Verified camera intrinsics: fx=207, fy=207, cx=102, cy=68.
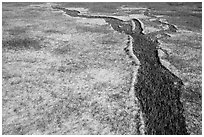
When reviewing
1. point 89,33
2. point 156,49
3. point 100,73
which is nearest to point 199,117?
point 100,73

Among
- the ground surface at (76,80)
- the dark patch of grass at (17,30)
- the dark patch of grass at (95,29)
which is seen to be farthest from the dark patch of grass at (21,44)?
the dark patch of grass at (95,29)

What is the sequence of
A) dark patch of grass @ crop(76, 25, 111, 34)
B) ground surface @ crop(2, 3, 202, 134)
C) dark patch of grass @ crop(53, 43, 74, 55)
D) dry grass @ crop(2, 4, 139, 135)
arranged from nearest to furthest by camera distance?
dry grass @ crop(2, 4, 139, 135) < ground surface @ crop(2, 3, 202, 134) < dark patch of grass @ crop(53, 43, 74, 55) < dark patch of grass @ crop(76, 25, 111, 34)

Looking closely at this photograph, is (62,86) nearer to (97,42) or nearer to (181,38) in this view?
(97,42)

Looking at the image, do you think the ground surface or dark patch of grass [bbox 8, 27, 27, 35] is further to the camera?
dark patch of grass [bbox 8, 27, 27, 35]

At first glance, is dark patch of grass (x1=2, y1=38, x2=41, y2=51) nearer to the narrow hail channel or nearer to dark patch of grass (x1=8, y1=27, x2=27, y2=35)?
dark patch of grass (x1=8, y1=27, x2=27, y2=35)

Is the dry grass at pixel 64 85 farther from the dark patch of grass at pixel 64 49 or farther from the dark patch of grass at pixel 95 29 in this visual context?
the dark patch of grass at pixel 95 29

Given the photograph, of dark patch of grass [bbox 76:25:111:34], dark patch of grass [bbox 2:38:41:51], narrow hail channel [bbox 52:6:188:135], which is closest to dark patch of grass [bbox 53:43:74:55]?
dark patch of grass [bbox 2:38:41:51]

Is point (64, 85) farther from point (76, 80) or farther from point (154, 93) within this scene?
point (154, 93)
